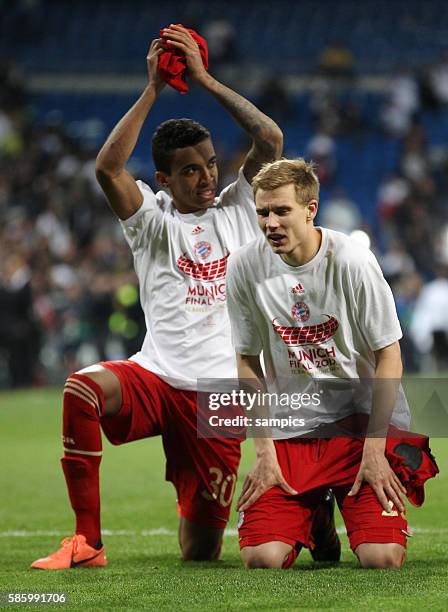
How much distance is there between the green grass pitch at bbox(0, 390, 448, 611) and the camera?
4234mm

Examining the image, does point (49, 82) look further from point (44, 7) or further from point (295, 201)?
point (295, 201)

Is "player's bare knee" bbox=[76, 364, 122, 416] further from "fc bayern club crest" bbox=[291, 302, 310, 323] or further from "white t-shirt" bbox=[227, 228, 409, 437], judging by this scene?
"fc bayern club crest" bbox=[291, 302, 310, 323]

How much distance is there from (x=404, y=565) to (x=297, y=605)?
40.6 inches

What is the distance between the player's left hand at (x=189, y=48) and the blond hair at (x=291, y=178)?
691mm

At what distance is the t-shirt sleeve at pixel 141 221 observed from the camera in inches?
224

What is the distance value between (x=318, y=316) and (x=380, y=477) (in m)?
0.73

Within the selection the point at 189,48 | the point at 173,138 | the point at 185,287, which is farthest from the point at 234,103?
A: the point at 185,287

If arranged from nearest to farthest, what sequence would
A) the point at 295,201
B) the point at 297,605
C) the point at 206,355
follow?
1. the point at 297,605
2. the point at 295,201
3. the point at 206,355

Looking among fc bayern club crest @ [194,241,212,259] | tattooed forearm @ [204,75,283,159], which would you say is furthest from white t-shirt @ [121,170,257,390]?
tattooed forearm @ [204,75,283,159]

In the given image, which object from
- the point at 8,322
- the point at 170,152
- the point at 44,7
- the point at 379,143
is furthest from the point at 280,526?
the point at 44,7

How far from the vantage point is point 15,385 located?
1773 centimetres

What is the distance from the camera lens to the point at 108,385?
213 inches

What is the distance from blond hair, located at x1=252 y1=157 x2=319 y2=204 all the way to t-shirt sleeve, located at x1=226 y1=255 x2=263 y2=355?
42 cm

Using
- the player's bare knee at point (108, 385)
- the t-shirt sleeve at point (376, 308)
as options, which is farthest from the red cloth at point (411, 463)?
the player's bare knee at point (108, 385)
